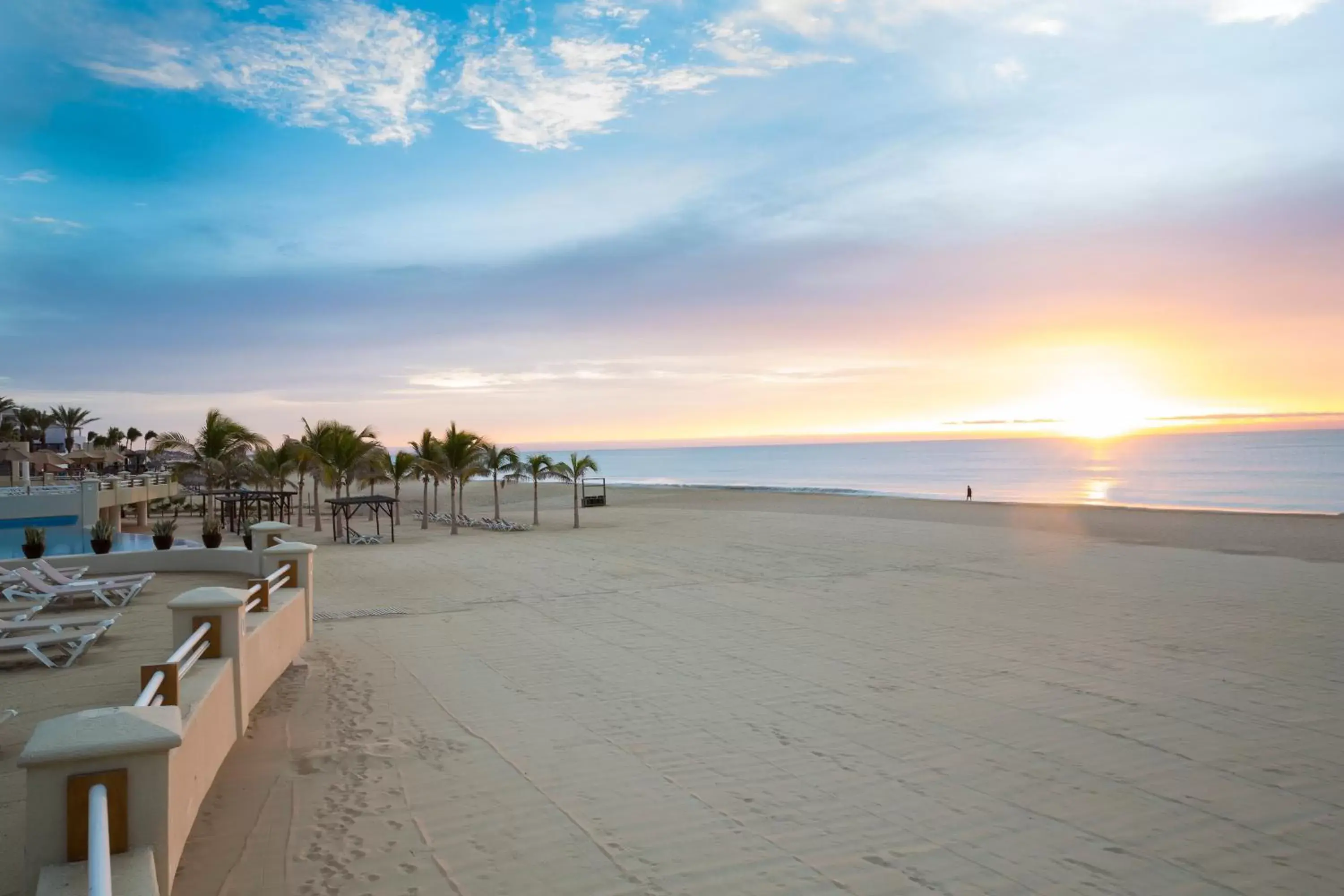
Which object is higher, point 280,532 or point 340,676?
point 280,532

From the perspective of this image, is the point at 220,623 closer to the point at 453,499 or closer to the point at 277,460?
the point at 453,499

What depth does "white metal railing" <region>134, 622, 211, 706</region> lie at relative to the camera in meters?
4.20

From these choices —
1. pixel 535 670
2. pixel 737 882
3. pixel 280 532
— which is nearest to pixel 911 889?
pixel 737 882

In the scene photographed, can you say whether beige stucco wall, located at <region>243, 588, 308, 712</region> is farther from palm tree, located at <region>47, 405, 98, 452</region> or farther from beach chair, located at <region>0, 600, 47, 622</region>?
palm tree, located at <region>47, 405, 98, 452</region>

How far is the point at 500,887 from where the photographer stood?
4.40 metres

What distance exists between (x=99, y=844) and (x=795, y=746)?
4.99m

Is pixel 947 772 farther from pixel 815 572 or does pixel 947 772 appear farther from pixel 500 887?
pixel 815 572

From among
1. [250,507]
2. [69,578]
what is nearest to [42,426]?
[250,507]

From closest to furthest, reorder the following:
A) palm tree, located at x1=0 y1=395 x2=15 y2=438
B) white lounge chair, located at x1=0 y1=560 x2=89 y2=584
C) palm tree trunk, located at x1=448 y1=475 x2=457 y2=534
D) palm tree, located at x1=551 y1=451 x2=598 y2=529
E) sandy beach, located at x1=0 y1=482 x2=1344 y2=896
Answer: sandy beach, located at x1=0 y1=482 x2=1344 y2=896
white lounge chair, located at x1=0 y1=560 x2=89 y2=584
palm tree trunk, located at x1=448 y1=475 x2=457 y2=534
palm tree, located at x1=551 y1=451 x2=598 y2=529
palm tree, located at x1=0 y1=395 x2=15 y2=438

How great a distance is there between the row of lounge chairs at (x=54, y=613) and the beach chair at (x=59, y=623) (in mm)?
11

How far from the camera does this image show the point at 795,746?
6.63m

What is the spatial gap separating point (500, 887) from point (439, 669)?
16.7ft

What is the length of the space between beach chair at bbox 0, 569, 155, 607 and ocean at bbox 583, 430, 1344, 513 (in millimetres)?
40421

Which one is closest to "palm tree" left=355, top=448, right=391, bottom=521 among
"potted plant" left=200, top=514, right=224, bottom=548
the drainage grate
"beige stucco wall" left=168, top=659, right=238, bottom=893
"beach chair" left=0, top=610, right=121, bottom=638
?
"potted plant" left=200, top=514, right=224, bottom=548
